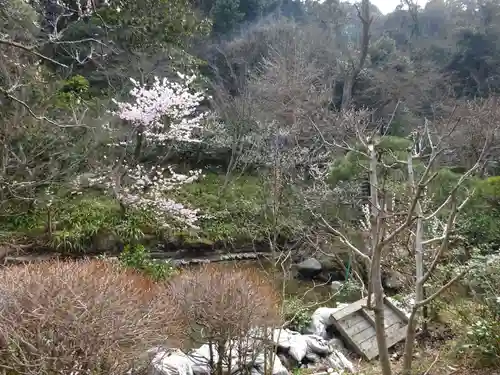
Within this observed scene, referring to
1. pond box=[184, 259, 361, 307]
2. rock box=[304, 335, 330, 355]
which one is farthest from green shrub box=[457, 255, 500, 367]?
pond box=[184, 259, 361, 307]

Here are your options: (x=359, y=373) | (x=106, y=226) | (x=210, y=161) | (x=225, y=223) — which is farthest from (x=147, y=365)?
(x=210, y=161)

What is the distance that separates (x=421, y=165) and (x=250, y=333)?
6.48 m

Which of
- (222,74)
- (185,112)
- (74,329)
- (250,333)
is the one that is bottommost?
(250,333)

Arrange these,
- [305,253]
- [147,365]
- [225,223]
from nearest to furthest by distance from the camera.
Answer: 1. [147,365]
2. [305,253]
3. [225,223]

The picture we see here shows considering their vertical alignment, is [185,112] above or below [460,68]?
below

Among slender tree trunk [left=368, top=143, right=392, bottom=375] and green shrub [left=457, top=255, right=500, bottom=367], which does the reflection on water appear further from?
slender tree trunk [left=368, top=143, right=392, bottom=375]

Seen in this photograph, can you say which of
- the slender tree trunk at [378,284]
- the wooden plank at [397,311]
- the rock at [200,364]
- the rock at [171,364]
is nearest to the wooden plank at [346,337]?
the wooden plank at [397,311]

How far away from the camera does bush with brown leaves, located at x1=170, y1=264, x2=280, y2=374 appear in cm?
398

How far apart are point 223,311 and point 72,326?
1481 mm

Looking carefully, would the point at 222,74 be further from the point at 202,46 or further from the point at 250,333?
the point at 250,333

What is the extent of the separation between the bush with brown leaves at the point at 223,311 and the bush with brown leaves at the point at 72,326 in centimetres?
68

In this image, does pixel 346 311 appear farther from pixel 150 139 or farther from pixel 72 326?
pixel 150 139

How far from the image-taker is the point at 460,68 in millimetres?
18328

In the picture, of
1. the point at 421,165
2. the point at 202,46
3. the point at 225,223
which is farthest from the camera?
the point at 202,46
